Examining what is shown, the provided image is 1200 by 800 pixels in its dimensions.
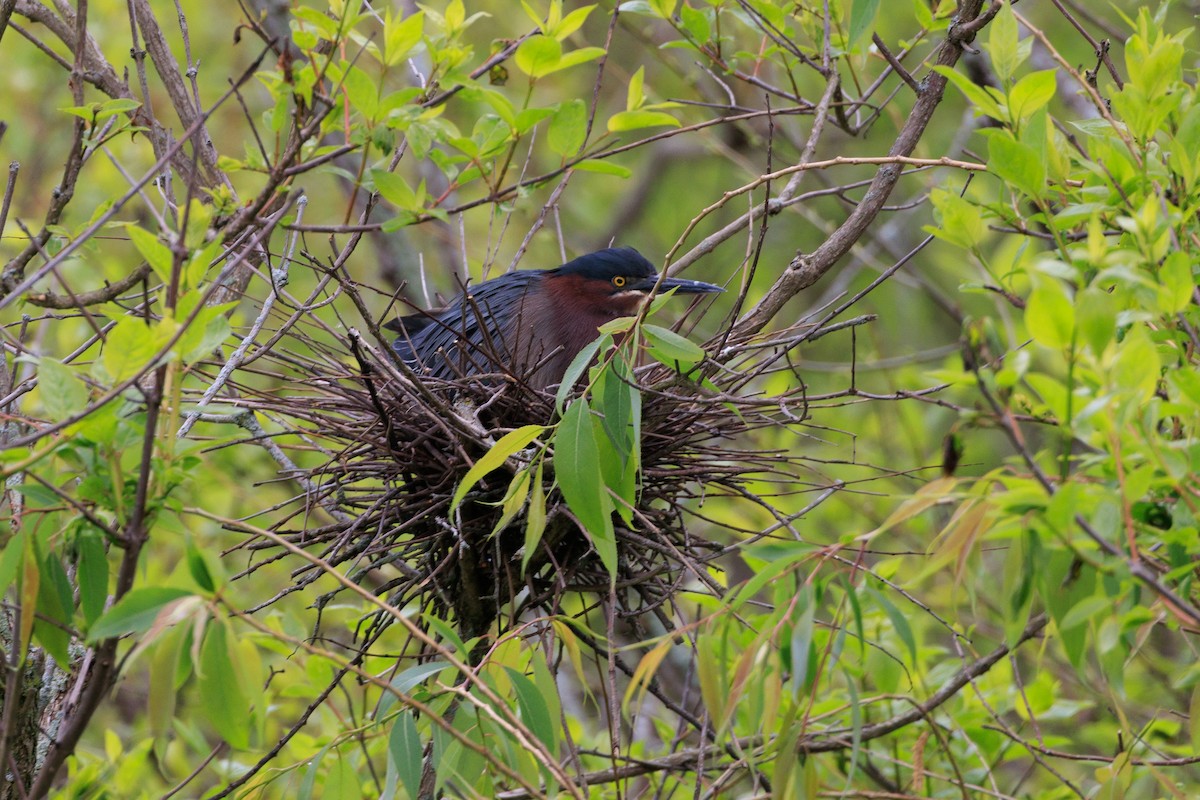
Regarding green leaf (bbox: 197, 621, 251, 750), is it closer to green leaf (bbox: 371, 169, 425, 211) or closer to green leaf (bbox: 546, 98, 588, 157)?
green leaf (bbox: 371, 169, 425, 211)

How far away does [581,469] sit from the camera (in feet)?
6.89

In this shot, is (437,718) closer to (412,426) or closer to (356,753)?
(412,426)

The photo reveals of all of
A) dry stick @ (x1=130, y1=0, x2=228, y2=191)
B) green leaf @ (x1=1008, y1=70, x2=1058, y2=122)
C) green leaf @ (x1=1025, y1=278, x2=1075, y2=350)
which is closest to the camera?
green leaf @ (x1=1025, y1=278, x2=1075, y2=350)

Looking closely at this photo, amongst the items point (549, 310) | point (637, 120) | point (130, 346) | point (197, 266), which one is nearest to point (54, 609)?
point (130, 346)

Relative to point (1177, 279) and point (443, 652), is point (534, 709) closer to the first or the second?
point (443, 652)

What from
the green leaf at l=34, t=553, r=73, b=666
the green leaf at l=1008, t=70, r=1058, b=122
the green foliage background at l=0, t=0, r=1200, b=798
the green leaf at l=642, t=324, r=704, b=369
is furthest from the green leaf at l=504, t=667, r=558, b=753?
the green leaf at l=1008, t=70, r=1058, b=122

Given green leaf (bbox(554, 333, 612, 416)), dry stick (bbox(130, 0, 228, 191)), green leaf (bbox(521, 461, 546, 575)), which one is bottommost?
green leaf (bbox(521, 461, 546, 575))

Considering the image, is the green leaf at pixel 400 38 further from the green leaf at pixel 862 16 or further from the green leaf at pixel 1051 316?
the green leaf at pixel 1051 316

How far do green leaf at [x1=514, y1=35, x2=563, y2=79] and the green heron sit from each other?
1.34 m

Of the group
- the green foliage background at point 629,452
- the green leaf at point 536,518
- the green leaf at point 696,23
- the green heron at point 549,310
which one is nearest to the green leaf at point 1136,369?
the green foliage background at point 629,452

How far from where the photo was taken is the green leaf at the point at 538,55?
261 cm

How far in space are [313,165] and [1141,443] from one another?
1.74m

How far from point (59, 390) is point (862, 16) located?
2.06m

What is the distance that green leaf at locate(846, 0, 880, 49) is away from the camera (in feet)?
9.31
